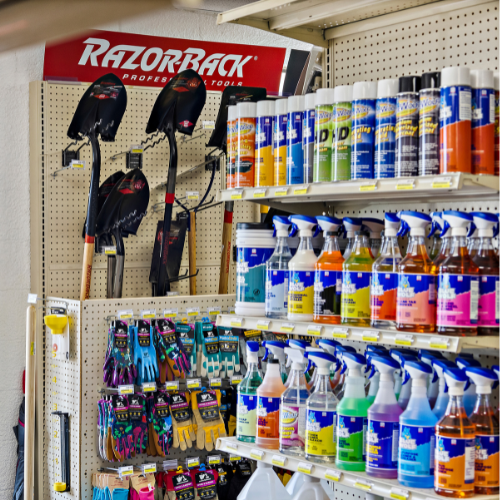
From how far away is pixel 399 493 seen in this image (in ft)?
6.33

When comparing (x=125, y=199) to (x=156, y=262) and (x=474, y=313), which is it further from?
(x=474, y=313)

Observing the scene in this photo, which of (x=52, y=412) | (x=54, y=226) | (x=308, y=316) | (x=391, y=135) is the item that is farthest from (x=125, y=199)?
(x=391, y=135)

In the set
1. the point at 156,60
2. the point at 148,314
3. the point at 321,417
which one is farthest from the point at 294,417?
the point at 156,60

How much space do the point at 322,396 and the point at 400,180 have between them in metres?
0.76

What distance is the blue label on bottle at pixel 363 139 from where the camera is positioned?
2094 millimetres

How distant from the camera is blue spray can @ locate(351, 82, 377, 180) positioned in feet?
6.87

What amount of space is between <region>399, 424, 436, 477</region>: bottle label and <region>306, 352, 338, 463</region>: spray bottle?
1.01ft

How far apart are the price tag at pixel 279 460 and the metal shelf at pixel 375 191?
90 cm

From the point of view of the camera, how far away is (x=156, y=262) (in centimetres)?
426

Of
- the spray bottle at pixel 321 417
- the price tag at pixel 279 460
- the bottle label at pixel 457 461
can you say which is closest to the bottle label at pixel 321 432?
the spray bottle at pixel 321 417

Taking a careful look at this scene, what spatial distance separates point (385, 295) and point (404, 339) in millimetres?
172

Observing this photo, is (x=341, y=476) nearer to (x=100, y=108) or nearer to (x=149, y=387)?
(x=149, y=387)

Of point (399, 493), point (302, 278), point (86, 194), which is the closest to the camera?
point (399, 493)

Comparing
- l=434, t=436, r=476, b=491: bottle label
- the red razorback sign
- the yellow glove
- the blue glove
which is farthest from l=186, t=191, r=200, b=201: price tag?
l=434, t=436, r=476, b=491: bottle label
